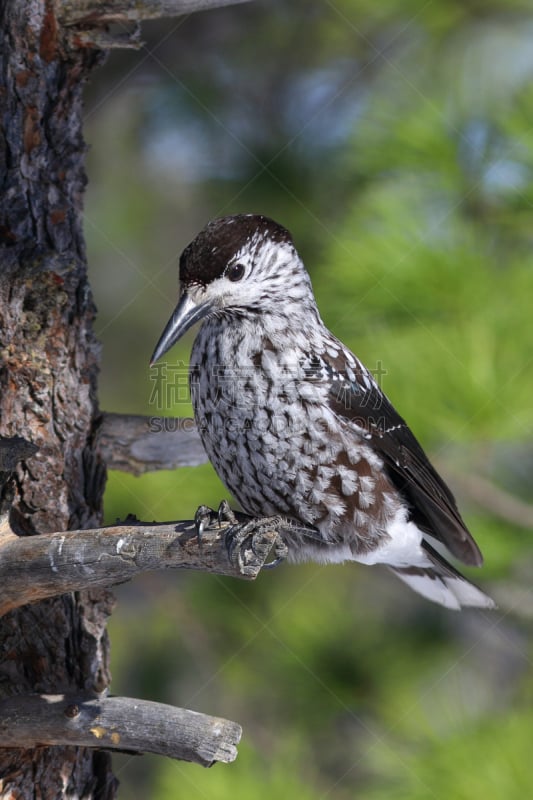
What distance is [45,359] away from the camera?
6.91 feet

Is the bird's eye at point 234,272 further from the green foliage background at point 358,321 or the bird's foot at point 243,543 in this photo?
the bird's foot at point 243,543

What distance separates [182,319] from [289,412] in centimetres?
37

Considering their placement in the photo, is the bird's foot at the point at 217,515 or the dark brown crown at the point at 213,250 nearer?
the bird's foot at the point at 217,515

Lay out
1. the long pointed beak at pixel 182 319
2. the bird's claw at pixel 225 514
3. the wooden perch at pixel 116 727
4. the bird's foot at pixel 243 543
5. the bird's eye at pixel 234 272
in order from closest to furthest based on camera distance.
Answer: the bird's foot at pixel 243 543 → the wooden perch at pixel 116 727 → the bird's claw at pixel 225 514 → the long pointed beak at pixel 182 319 → the bird's eye at pixel 234 272

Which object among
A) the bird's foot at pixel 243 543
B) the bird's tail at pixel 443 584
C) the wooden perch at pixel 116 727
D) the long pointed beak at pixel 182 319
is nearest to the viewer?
the bird's foot at pixel 243 543

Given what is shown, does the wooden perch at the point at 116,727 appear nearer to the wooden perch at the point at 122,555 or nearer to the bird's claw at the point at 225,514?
the wooden perch at the point at 122,555

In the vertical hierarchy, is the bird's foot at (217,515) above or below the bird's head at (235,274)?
below

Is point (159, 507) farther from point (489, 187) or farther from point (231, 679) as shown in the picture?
point (489, 187)

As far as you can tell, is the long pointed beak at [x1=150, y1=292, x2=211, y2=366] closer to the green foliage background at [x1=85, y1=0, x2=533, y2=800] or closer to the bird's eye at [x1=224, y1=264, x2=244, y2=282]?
the bird's eye at [x1=224, y1=264, x2=244, y2=282]

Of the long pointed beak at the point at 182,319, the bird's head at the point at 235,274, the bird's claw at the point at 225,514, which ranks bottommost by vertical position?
the bird's claw at the point at 225,514

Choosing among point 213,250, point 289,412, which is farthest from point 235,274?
point 289,412

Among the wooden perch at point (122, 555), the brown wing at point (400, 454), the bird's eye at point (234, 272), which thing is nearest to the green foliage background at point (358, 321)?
the brown wing at point (400, 454)

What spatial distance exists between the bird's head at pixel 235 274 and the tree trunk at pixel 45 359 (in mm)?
263

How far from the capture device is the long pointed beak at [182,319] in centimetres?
222
